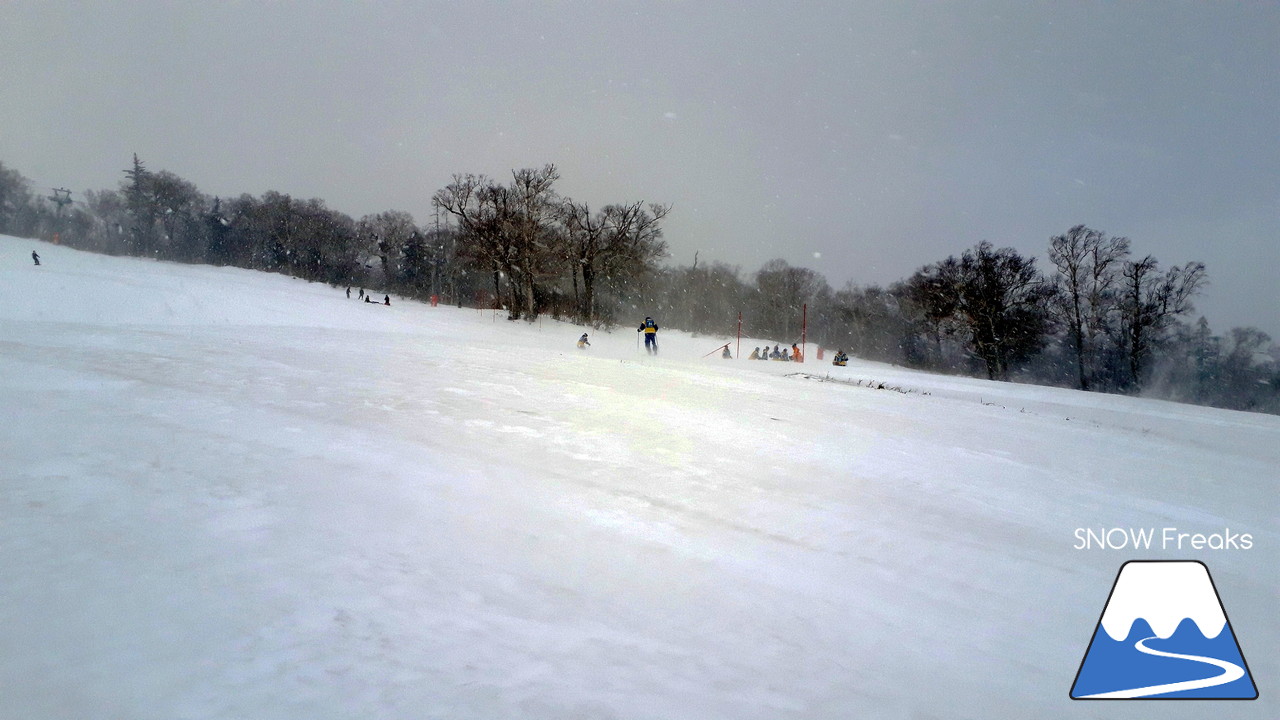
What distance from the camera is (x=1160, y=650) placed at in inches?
90.8

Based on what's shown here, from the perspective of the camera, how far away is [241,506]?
3.15 m

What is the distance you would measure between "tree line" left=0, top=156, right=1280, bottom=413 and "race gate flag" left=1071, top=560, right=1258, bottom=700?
37.4 m

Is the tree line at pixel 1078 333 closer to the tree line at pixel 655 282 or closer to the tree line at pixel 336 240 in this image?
the tree line at pixel 655 282

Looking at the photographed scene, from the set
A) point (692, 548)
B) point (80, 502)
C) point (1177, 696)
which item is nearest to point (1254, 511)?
point (1177, 696)

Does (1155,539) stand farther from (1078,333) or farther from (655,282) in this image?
(655,282)

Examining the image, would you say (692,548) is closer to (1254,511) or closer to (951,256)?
(1254,511)

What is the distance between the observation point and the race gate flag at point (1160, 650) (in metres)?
2.29

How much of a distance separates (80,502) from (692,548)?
3330 millimetres

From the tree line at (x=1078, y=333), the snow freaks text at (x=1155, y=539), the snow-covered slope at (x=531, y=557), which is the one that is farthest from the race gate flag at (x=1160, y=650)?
the tree line at (x=1078, y=333)

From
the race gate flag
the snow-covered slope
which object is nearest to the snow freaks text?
the snow-covered slope

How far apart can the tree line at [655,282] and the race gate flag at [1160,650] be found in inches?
1473

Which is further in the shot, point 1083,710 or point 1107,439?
point 1107,439

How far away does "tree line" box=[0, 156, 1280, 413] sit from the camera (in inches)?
1420

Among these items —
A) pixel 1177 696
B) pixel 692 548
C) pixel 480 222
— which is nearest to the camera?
pixel 1177 696
